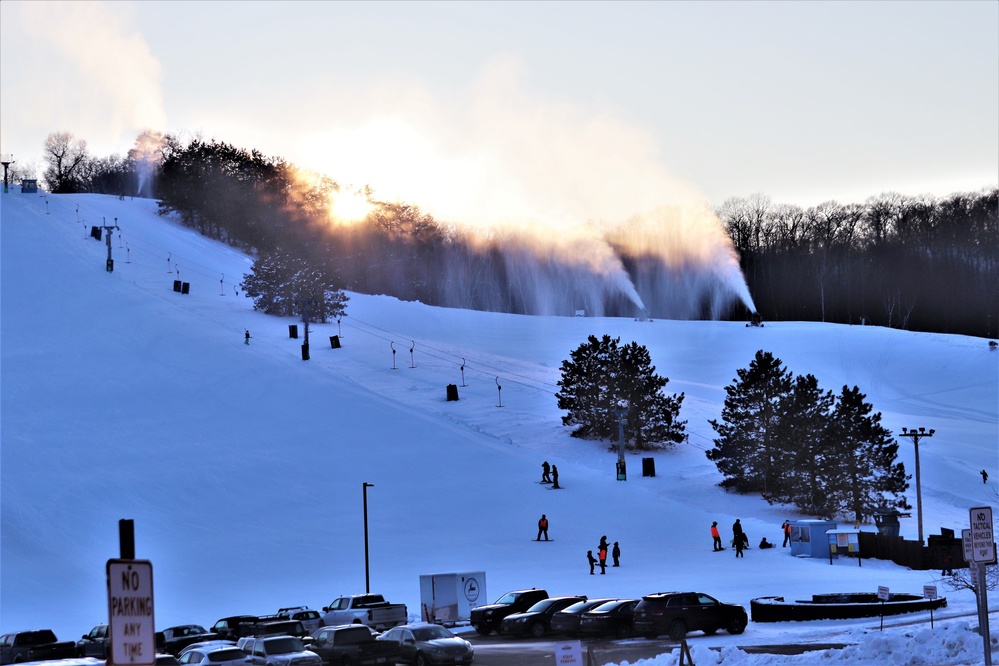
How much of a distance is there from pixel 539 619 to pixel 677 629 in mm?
4137

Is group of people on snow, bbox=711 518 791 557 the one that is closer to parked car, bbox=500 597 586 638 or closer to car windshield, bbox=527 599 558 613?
parked car, bbox=500 597 586 638

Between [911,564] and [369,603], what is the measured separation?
16.8 metres

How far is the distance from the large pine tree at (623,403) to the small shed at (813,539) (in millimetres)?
14703

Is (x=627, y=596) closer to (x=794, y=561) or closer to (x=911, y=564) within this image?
(x=794, y=561)

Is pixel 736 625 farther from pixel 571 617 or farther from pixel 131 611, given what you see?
pixel 131 611

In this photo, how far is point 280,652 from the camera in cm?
2248

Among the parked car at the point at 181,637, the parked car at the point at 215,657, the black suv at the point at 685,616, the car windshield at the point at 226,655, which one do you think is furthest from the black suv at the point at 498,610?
the car windshield at the point at 226,655

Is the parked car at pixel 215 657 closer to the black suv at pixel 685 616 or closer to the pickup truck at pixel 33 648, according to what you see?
the pickup truck at pixel 33 648

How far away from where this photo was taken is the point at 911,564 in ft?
120

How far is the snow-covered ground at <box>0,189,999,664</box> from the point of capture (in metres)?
34.9

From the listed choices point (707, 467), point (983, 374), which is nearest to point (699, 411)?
point (707, 467)

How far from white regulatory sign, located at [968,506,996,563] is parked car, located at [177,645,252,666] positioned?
12631 mm

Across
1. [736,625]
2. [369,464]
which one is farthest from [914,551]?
[369,464]

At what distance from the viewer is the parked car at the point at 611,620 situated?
85.6 feet
